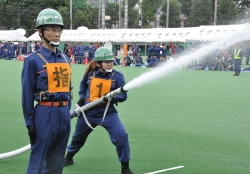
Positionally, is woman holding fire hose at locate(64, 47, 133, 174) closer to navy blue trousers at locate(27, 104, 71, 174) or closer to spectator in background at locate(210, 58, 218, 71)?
navy blue trousers at locate(27, 104, 71, 174)

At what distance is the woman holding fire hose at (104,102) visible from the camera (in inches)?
247

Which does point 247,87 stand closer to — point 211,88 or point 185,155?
point 211,88

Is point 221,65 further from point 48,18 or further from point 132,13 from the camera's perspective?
point 132,13

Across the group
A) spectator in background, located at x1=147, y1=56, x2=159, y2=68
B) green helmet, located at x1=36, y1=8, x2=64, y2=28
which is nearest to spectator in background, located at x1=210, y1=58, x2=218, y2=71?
spectator in background, located at x1=147, y1=56, x2=159, y2=68

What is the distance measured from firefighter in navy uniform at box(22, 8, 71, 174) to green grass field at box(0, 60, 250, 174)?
6.04ft

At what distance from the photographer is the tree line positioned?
189 feet

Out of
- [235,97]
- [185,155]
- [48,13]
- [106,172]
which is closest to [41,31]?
[48,13]

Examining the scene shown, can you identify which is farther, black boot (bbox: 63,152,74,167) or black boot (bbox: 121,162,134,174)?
black boot (bbox: 63,152,74,167)

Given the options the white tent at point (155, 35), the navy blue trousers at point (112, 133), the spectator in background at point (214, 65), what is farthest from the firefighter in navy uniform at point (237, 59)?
the navy blue trousers at point (112, 133)

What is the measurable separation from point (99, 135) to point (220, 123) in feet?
10.5

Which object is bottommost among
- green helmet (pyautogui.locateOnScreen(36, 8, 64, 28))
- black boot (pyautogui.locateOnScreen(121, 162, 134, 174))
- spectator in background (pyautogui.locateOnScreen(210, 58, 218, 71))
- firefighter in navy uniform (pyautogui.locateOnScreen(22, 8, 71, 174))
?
black boot (pyautogui.locateOnScreen(121, 162, 134, 174))

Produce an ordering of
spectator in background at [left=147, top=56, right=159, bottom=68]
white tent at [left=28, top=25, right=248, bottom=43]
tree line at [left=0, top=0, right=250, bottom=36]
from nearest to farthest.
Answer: white tent at [left=28, top=25, right=248, bottom=43] → spectator in background at [left=147, top=56, right=159, bottom=68] → tree line at [left=0, top=0, right=250, bottom=36]

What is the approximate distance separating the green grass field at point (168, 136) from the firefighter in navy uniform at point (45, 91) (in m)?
1.84

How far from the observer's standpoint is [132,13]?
85.8 meters
